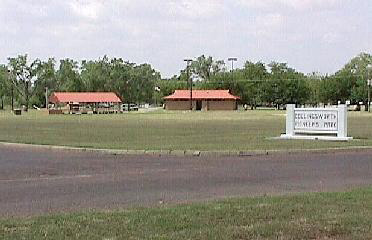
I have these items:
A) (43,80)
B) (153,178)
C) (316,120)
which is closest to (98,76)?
(43,80)

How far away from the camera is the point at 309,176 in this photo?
1383 centimetres

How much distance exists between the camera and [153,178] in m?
13.5

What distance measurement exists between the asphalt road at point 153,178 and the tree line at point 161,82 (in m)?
100

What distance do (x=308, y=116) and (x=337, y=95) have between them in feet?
312

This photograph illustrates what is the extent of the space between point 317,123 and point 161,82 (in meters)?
126

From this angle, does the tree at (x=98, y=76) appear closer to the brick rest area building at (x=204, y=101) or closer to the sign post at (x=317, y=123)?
the brick rest area building at (x=204, y=101)

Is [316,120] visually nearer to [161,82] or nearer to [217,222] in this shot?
[217,222]

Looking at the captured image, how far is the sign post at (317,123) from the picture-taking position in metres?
25.8

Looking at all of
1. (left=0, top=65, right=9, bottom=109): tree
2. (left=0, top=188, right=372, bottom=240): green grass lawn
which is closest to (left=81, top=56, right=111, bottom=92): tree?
(left=0, top=65, right=9, bottom=109): tree

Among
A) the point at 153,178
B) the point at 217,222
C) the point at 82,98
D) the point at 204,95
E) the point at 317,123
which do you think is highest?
the point at 204,95

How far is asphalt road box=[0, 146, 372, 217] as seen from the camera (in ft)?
34.1

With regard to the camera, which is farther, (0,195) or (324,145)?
(324,145)

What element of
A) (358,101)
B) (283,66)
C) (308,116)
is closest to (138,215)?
(308,116)

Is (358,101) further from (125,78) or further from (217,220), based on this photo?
(217,220)
